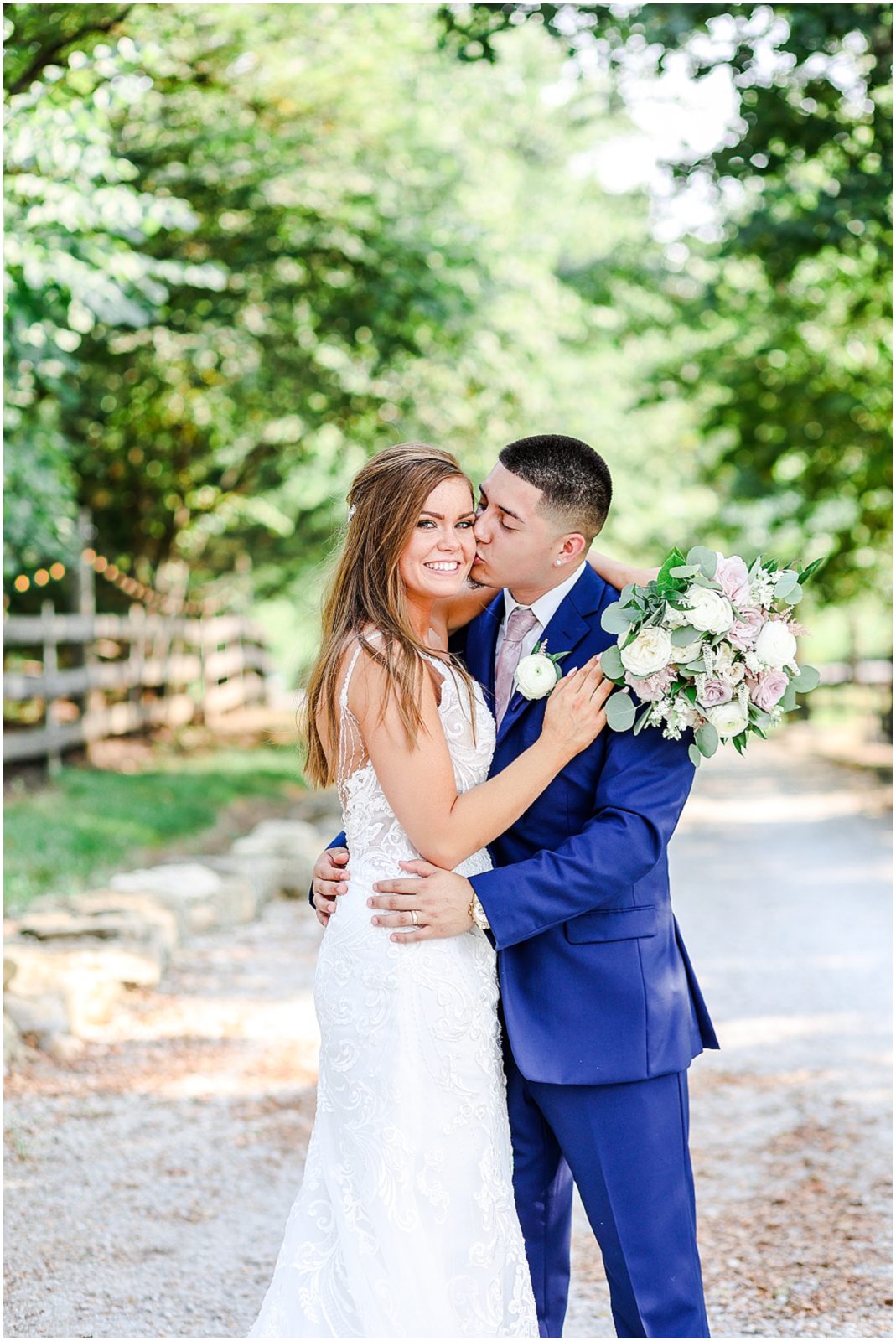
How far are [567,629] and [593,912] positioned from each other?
2.09 feet

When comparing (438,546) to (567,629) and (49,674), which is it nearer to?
(567,629)

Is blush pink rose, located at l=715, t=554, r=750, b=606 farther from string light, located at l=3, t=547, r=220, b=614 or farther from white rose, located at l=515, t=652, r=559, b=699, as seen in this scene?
string light, located at l=3, t=547, r=220, b=614

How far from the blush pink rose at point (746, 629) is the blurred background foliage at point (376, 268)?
101 cm

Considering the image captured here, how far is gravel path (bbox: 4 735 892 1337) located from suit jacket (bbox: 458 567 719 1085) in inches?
57.3

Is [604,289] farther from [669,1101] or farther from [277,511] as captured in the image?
[669,1101]

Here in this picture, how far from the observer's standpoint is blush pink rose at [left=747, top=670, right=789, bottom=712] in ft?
9.12

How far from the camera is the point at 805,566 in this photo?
2.97 m

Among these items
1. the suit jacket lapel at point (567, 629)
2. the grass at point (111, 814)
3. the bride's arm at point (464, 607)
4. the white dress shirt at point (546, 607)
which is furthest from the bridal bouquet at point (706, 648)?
the grass at point (111, 814)

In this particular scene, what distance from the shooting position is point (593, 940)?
2.94m

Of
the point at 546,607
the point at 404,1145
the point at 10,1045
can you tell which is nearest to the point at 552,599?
the point at 546,607

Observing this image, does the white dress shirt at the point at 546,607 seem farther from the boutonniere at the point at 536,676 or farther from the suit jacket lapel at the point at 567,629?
the boutonniere at the point at 536,676

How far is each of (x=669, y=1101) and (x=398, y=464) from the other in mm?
1502

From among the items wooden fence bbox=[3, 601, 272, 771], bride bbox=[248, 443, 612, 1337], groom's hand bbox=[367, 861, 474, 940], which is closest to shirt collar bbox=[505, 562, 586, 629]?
bride bbox=[248, 443, 612, 1337]

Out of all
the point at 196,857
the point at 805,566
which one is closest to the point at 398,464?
the point at 805,566
